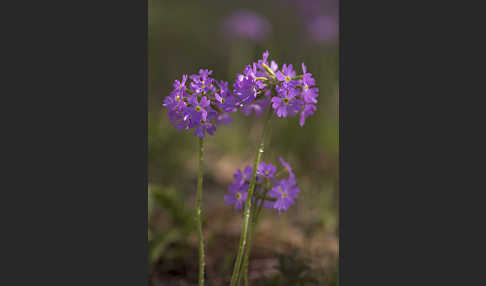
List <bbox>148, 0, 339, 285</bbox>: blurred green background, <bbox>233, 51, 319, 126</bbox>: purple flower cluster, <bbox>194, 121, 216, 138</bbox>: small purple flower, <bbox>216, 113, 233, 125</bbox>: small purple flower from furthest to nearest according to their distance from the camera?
<bbox>148, 0, 339, 285</bbox>: blurred green background → <bbox>216, 113, 233, 125</bbox>: small purple flower → <bbox>194, 121, 216, 138</bbox>: small purple flower → <bbox>233, 51, 319, 126</bbox>: purple flower cluster

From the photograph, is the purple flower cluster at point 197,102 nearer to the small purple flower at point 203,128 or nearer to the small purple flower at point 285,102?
the small purple flower at point 203,128

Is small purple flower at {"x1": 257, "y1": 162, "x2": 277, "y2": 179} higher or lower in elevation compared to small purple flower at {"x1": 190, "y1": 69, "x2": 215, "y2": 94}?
lower

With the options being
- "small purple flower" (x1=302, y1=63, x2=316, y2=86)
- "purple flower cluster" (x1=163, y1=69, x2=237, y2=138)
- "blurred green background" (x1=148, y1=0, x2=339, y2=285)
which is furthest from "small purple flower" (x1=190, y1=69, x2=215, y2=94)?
"blurred green background" (x1=148, y1=0, x2=339, y2=285)

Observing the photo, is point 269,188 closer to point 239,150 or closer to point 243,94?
point 243,94

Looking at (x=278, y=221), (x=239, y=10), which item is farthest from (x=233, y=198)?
(x=239, y=10)

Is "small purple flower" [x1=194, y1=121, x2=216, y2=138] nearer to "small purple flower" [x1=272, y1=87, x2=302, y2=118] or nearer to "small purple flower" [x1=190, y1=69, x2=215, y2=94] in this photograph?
"small purple flower" [x1=190, y1=69, x2=215, y2=94]

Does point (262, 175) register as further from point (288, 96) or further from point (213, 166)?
point (213, 166)

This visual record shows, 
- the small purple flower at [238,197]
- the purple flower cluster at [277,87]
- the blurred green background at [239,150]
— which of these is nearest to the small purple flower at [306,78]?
the purple flower cluster at [277,87]
